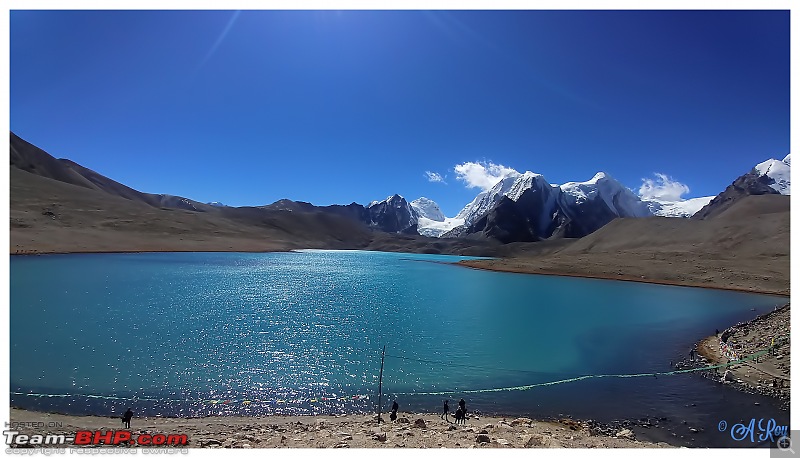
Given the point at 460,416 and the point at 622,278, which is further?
the point at 622,278

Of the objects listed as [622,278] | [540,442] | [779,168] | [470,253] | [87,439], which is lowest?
[540,442]

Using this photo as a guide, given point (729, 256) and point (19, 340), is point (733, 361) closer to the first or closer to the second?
point (19, 340)

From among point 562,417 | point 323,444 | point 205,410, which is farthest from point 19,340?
point 562,417

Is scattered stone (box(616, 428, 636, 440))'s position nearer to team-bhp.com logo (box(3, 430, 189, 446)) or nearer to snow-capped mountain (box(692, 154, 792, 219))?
team-bhp.com logo (box(3, 430, 189, 446))

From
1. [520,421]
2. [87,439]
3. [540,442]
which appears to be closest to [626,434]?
[520,421]

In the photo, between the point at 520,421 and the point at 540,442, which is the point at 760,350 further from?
the point at 540,442

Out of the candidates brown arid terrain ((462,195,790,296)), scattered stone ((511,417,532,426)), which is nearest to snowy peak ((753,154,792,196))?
scattered stone ((511,417,532,426))
